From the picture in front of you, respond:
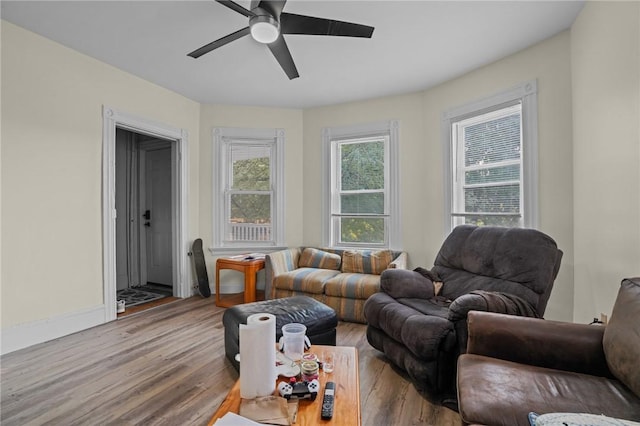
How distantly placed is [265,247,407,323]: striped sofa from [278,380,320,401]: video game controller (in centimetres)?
201

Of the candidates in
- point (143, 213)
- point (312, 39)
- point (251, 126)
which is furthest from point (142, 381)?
point (143, 213)

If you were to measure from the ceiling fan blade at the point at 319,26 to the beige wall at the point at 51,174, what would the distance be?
2.20m

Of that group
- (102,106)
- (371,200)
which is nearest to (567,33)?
(371,200)

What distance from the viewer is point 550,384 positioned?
50.6 inches

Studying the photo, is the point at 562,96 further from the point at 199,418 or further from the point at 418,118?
the point at 199,418

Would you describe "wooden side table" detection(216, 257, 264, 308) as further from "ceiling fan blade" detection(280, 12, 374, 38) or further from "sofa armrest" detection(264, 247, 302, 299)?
"ceiling fan blade" detection(280, 12, 374, 38)

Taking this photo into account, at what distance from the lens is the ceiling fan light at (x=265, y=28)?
1945 millimetres

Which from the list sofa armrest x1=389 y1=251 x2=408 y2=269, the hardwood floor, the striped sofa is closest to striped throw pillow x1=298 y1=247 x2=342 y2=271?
the striped sofa

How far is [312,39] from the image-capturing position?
2.73 metres

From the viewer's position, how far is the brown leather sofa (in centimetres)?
115

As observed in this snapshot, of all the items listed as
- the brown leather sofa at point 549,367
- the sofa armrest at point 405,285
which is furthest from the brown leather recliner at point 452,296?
the brown leather sofa at point 549,367

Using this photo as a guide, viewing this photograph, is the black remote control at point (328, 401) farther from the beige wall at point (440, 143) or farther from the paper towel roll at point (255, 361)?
the beige wall at point (440, 143)

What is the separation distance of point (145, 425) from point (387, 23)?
3.10 meters

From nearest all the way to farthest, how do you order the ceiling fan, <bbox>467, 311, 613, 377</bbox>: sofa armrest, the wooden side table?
<bbox>467, 311, 613, 377</bbox>: sofa armrest < the ceiling fan < the wooden side table
